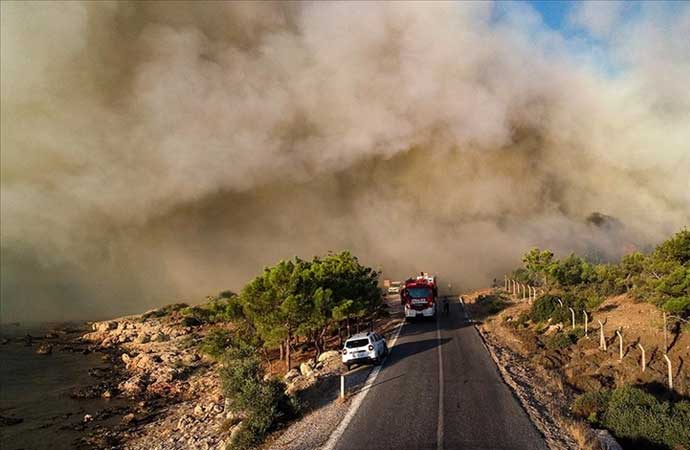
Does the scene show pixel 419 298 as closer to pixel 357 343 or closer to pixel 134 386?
pixel 357 343

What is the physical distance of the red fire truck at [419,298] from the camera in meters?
43.8

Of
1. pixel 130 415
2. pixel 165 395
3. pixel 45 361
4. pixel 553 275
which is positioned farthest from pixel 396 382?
pixel 45 361

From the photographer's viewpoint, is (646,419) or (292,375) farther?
(292,375)

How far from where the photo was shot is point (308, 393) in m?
19.9

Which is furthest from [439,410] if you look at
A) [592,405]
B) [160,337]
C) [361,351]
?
[160,337]

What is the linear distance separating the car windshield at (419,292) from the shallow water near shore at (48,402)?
2748 centimetres

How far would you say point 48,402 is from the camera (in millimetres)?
38594

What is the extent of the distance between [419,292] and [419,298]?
0.70 meters

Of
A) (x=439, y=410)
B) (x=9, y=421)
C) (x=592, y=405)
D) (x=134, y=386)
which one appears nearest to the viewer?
(x=439, y=410)

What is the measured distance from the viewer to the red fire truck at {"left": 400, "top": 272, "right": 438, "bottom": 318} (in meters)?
43.8

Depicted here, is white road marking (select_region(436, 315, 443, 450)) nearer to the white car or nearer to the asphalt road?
the asphalt road

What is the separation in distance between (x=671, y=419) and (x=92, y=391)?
4273 cm

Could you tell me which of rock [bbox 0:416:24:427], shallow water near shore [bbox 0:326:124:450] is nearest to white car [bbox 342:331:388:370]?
shallow water near shore [bbox 0:326:124:450]

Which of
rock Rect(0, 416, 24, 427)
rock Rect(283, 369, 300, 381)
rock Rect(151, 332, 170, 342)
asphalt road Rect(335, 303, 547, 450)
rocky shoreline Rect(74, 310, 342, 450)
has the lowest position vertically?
rock Rect(0, 416, 24, 427)
